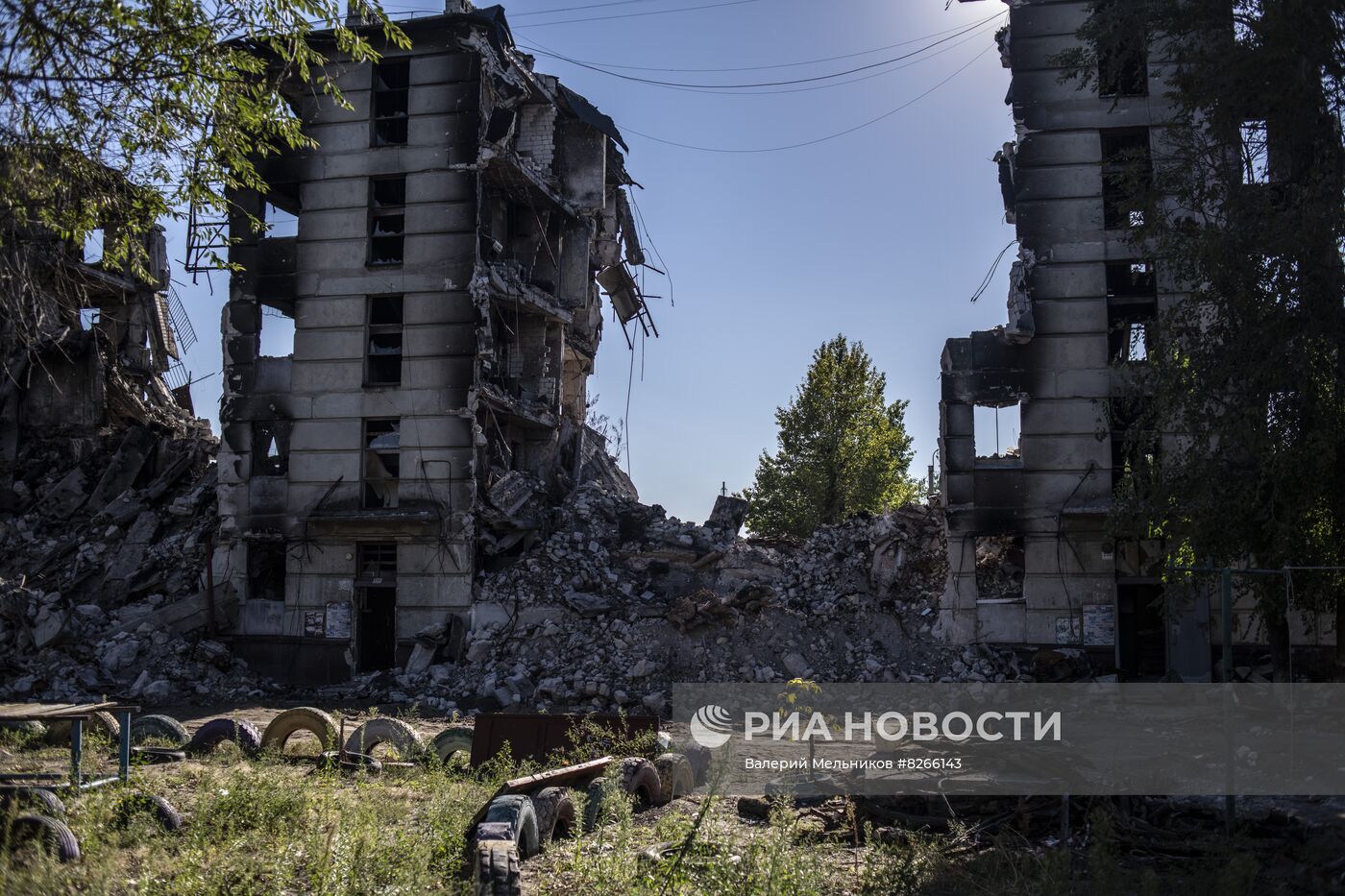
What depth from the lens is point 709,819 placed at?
9617 mm

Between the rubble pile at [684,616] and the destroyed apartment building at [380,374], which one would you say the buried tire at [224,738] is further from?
the destroyed apartment building at [380,374]

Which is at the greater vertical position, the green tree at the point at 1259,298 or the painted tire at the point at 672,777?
the green tree at the point at 1259,298

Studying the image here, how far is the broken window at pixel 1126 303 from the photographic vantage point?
69.0 feet

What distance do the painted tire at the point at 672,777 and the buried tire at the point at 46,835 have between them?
521 centimetres

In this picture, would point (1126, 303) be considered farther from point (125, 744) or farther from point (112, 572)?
point (112, 572)

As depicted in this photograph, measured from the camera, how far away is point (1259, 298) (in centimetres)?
1337

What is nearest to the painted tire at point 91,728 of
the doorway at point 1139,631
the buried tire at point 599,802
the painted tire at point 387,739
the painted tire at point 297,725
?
the painted tire at point 297,725

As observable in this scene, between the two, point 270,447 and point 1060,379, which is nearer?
point 1060,379

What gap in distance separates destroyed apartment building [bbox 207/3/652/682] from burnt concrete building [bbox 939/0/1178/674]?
9540mm

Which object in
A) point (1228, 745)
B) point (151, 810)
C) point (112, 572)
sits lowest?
point (151, 810)

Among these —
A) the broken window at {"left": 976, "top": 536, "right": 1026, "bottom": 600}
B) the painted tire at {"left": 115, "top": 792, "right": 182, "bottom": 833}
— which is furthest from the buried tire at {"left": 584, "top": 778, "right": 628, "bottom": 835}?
the broken window at {"left": 976, "top": 536, "right": 1026, "bottom": 600}

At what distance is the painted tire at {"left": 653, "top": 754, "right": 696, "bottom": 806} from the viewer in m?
10.8

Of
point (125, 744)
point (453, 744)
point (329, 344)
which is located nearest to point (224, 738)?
point (453, 744)

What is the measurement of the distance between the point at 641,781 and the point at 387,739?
11.9 feet
